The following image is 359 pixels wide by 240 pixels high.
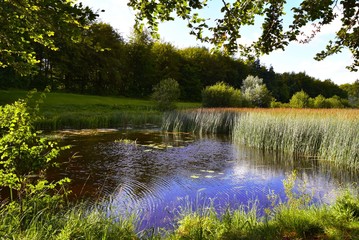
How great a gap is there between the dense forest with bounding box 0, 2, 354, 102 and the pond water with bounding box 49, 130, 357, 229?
15.0 m

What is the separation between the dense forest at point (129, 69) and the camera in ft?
100

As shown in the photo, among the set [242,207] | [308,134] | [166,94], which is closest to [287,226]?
[242,207]

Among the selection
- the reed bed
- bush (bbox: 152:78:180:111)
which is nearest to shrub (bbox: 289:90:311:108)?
bush (bbox: 152:78:180:111)

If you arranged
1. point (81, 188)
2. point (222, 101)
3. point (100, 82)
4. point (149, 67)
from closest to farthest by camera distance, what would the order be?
point (81, 188) → point (222, 101) → point (100, 82) → point (149, 67)

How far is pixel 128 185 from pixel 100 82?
1217 inches

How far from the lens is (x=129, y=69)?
3822cm

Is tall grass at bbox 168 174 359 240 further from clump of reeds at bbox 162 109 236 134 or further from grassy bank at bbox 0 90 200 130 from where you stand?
clump of reeds at bbox 162 109 236 134

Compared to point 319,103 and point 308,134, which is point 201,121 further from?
point 319,103

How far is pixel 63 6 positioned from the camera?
2711 millimetres

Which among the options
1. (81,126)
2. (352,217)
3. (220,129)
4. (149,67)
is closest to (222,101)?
(220,129)

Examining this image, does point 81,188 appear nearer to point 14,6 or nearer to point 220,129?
point 14,6

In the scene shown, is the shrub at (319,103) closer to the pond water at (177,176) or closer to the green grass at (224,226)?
the pond water at (177,176)

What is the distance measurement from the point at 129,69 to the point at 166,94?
51.8 ft

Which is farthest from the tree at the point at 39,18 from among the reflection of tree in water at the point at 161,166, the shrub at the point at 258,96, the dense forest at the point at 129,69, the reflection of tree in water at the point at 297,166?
the shrub at the point at 258,96
